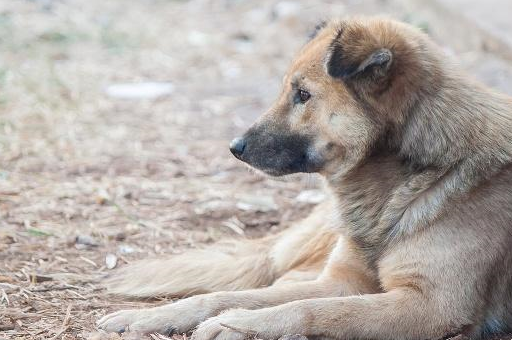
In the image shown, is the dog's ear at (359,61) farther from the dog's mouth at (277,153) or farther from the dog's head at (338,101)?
the dog's mouth at (277,153)

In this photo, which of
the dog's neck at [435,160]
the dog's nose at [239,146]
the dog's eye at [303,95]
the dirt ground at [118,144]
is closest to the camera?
the dog's neck at [435,160]

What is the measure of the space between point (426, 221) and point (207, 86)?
5445 mm

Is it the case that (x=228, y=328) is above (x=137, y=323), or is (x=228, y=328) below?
above

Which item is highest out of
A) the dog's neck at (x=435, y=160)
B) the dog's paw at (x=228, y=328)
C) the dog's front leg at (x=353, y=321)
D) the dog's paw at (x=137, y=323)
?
the dog's neck at (x=435, y=160)

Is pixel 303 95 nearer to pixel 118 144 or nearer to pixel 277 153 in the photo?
pixel 277 153

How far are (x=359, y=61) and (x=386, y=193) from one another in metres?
0.60

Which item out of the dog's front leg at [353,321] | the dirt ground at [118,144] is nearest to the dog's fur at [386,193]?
the dog's front leg at [353,321]

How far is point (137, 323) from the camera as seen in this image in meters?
3.69

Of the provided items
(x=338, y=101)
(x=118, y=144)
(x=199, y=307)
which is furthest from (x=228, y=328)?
(x=118, y=144)

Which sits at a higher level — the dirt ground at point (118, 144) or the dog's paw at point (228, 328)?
the dog's paw at point (228, 328)

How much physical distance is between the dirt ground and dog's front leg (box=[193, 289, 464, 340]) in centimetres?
66

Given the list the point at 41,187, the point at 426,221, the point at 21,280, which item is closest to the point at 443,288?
the point at 426,221

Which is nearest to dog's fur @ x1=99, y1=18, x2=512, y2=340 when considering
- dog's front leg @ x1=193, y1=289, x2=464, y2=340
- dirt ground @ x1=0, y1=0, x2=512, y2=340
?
dog's front leg @ x1=193, y1=289, x2=464, y2=340

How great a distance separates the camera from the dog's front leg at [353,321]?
3463 millimetres
